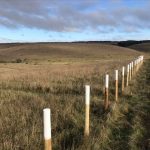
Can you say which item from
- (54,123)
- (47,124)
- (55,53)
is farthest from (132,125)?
(55,53)

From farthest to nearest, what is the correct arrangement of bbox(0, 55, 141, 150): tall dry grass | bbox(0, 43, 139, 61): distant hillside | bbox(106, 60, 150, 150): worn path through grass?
bbox(0, 43, 139, 61): distant hillside < bbox(106, 60, 150, 150): worn path through grass < bbox(0, 55, 141, 150): tall dry grass

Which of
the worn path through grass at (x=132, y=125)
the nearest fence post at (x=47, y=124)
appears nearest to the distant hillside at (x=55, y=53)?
the worn path through grass at (x=132, y=125)

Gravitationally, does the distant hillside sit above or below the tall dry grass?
below

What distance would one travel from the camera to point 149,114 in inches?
426

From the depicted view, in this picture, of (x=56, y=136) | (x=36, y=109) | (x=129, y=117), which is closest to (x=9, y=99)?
(x=36, y=109)

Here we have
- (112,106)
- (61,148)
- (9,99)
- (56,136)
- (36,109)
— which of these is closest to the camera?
(61,148)

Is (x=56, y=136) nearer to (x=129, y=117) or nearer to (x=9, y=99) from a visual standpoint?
(x=129, y=117)

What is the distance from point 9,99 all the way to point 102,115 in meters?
3.50

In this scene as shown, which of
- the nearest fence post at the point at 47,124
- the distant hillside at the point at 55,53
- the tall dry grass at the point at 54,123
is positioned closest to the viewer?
the nearest fence post at the point at 47,124

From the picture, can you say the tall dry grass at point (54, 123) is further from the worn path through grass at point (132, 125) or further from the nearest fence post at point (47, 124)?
the nearest fence post at point (47, 124)

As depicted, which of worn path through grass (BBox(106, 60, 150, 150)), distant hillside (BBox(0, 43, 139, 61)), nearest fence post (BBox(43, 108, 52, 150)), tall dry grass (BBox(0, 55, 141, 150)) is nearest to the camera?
nearest fence post (BBox(43, 108, 52, 150))

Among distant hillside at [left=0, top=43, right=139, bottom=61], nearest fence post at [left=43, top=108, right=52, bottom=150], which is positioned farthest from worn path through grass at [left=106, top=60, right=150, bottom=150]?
→ distant hillside at [left=0, top=43, right=139, bottom=61]

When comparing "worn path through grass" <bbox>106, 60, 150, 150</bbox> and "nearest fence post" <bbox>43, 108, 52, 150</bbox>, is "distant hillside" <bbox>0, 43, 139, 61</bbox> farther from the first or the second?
"nearest fence post" <bbox>43, 108, 52, 150</bbox>

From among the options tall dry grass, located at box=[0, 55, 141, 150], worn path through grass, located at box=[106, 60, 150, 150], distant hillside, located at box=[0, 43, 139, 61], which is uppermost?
tall dry grass, located at box=[0, 55, 141, 150]
